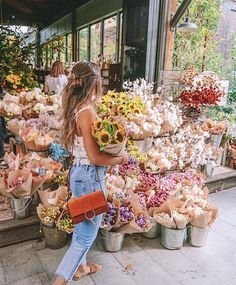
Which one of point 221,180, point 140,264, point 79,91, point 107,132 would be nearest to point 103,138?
point 107,132

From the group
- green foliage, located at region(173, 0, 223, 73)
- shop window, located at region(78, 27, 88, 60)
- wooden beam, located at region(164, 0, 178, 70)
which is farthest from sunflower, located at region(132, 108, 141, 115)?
shop window, located at region(78, 27, 88, 60)

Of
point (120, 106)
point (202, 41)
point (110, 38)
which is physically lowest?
point (120, 106)

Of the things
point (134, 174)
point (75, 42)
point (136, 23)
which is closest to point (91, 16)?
point (75, 42)

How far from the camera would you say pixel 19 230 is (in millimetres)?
2568

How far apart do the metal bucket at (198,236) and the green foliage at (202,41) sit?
390 centimetres

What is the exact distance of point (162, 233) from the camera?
264 centimetres

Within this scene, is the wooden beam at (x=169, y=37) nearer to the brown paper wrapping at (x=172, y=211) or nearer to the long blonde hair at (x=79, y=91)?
the brown paper wrapping at (x=172, y=211)

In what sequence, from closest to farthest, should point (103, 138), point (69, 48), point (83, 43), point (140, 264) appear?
point (103, 138) < point (140, 264) < point (83, 43) < point (69, 48)

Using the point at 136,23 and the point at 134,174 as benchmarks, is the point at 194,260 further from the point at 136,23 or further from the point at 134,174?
the point at 136,23

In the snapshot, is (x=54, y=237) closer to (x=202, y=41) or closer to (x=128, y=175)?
(x=128, y=175)

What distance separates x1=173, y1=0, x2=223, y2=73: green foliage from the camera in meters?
5.91

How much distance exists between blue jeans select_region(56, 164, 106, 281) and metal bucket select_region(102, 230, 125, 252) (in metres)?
0.59

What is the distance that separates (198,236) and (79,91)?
1.75m

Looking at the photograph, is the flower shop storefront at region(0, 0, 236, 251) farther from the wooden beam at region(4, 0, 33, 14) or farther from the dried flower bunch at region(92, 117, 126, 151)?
the wooden beam at region(4, 0, 33, 14)
